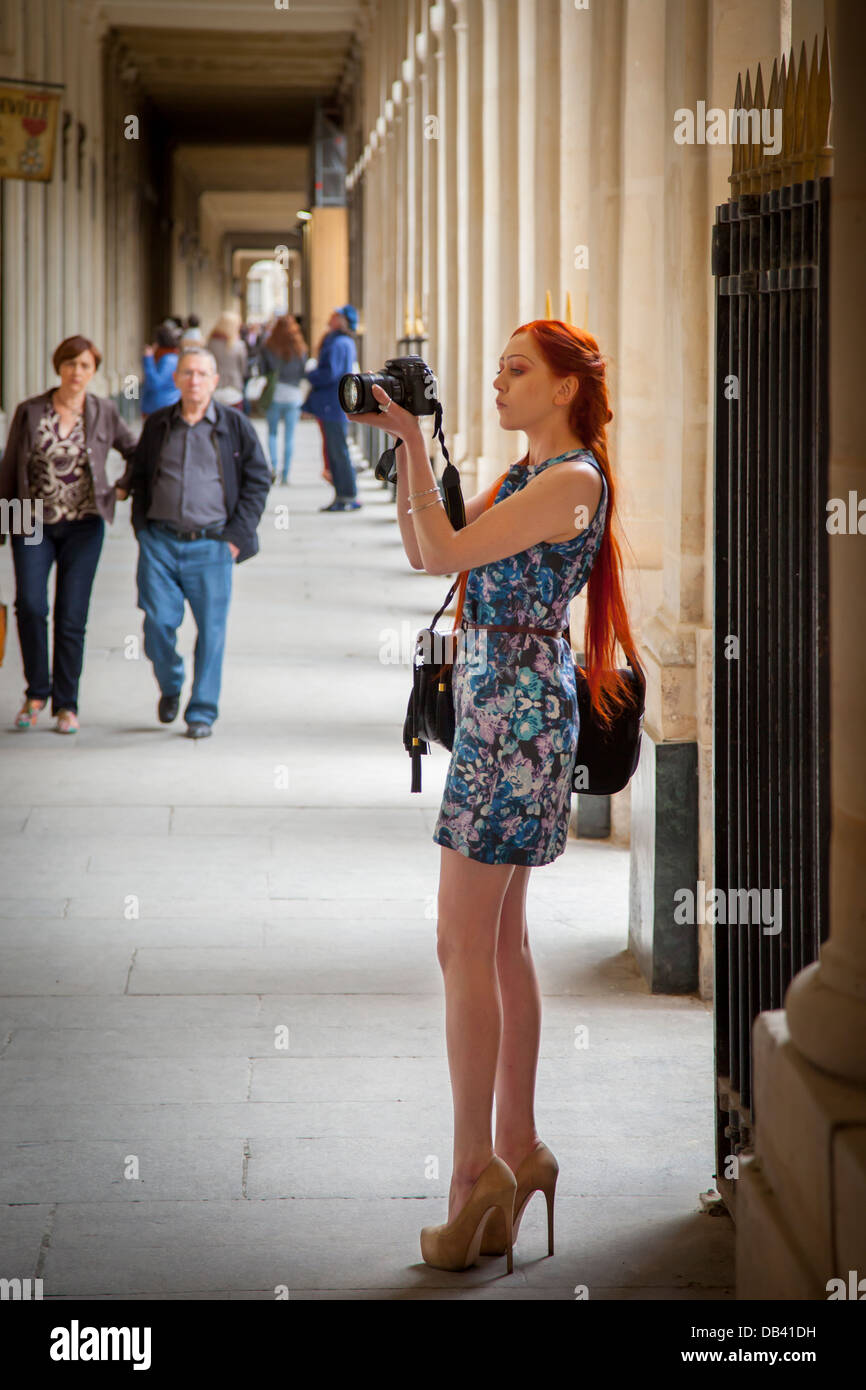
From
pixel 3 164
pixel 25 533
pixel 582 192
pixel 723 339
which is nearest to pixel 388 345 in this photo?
pixel 3 164

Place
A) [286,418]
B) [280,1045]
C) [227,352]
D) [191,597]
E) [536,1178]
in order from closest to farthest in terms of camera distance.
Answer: [536,1178]
[280,1045]
[191,597]
[286,418]
[227,352]

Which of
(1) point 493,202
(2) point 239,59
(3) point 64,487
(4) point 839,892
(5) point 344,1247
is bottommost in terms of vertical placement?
(5) point 344,1247

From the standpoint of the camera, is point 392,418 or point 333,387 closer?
point 392,418

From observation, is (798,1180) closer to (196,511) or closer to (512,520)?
(512,520)

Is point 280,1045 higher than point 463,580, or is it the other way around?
point 463,580

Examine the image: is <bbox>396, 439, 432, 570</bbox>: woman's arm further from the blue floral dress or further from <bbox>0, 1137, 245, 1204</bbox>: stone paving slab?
<bbox>0, 1137, 245, 1204</bbox>: stone paving slab

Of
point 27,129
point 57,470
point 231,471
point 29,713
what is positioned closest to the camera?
point 57,470

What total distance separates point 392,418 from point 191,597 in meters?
5.70

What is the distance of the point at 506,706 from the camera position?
3.76 meters

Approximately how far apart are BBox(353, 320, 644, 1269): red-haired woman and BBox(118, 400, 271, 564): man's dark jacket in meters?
5.29

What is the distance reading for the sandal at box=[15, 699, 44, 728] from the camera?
9.53 metres

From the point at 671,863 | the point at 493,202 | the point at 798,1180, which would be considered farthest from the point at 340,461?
the point at 798,1180

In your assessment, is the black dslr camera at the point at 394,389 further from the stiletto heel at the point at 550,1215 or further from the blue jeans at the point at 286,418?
the blue jeans at the point at 286,418
